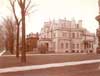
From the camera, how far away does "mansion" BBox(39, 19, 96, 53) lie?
30.5 ft

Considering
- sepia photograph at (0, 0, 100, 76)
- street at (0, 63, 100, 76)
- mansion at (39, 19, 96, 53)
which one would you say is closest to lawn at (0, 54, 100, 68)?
sepia photograph at (0, 0, 100, 76)

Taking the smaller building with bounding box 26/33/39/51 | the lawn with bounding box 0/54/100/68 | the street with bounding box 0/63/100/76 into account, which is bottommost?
the street with bounding box 0/63/100/76

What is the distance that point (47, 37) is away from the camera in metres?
9.55

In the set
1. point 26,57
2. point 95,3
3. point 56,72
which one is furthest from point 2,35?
point 95,3

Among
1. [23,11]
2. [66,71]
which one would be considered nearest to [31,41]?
[23,11]

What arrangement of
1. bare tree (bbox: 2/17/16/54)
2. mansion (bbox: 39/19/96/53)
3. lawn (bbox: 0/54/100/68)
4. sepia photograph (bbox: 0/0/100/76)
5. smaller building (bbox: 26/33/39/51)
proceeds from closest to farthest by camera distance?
lawn (bbox: 0/54/100/68), sepia photograph (bbox: 0/0/100/76), bare tree (bbox: 2/17/16/54), smaller building (bbox: 26/33/39/51), mansion (bbox: 39/19/96/53)

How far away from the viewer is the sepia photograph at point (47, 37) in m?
8.20

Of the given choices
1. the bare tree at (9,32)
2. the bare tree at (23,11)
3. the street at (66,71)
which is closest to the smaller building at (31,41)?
the bare tree at (23,11)

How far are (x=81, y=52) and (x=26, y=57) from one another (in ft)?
7.61

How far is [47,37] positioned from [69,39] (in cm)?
98

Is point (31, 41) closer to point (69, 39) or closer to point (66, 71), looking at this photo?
point (69, 39)

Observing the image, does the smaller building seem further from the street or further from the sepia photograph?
the street

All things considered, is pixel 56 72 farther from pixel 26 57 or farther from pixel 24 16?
pixel 24 16

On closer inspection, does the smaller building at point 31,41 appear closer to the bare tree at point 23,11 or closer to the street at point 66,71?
the bare tree at point 23,11
